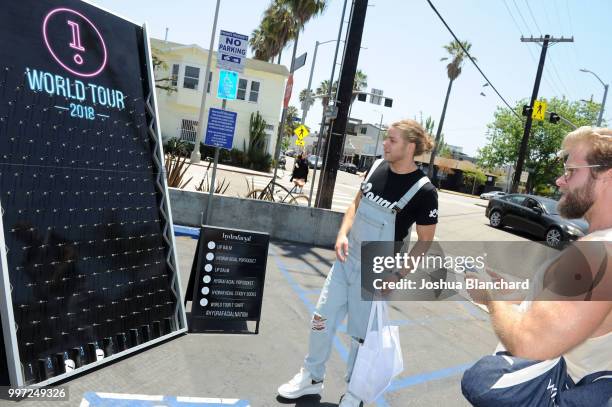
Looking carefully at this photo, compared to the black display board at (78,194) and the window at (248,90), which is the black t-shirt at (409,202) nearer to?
Answer: the black display board at (78,194)

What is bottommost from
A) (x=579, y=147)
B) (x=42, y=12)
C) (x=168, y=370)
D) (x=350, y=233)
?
(x=168, y=370)

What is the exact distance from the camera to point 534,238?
675 inches

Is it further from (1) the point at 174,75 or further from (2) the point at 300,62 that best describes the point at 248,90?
(2) the point at 300,62

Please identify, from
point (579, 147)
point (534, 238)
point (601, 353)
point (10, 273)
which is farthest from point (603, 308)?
point (534, 238)

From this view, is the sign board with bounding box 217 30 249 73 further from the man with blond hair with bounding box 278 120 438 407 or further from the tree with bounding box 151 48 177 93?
the tree with bounding box 151 48 177 93

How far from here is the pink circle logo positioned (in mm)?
2934

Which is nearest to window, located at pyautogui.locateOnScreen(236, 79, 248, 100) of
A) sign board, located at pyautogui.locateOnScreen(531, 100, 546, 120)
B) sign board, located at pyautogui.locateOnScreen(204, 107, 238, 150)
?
sign board, located at pyautogui.locateOnScreen(531, 100, 546, 120)

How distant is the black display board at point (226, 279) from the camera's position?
411cm

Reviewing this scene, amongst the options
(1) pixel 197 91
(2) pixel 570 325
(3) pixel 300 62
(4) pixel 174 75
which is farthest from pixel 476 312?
(4) pixel 174 75

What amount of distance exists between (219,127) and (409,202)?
16.2 ft

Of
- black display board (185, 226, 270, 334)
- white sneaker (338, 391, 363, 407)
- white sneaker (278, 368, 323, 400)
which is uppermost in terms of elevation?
black display board (185, 226, 270, 334)

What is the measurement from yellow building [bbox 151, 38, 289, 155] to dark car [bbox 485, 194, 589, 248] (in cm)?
1787

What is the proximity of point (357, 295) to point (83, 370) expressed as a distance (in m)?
1.95

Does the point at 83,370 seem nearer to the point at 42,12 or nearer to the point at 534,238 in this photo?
the point at 42,12
